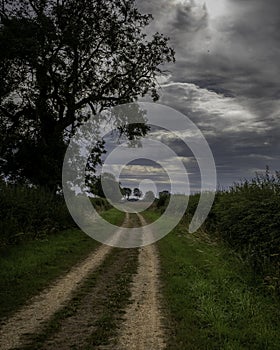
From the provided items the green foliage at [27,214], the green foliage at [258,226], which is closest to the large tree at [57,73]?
the green foliage at [27,214]

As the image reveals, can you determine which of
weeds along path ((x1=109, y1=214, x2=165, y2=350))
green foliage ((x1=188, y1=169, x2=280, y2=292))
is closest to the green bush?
green foliage ((x1=188, y1=169, x2=280, y2=292))

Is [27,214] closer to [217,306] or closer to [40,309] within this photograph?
[40,309]

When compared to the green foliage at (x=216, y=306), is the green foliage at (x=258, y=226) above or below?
above

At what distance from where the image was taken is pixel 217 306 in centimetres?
868

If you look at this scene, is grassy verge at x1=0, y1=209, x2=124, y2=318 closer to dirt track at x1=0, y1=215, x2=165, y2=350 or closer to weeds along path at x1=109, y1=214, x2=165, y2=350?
dirt track at x1=0, y1=215, x2=165, y2=350

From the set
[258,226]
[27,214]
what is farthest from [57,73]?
[258,226]

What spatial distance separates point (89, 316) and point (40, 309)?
4.00 ft

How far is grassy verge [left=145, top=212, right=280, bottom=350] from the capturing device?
6758mm

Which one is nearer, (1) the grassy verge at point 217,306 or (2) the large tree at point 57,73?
(1) the grassy verge at point 217,306

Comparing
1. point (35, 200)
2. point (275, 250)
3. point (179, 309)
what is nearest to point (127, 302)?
point (179, 309)

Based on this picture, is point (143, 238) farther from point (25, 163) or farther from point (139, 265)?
point (25, 163)

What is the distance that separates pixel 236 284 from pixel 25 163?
21076mm

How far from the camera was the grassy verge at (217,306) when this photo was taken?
22.2 ft

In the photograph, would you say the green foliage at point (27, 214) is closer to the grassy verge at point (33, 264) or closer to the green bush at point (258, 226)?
the grassy verge at point (33, 264)
